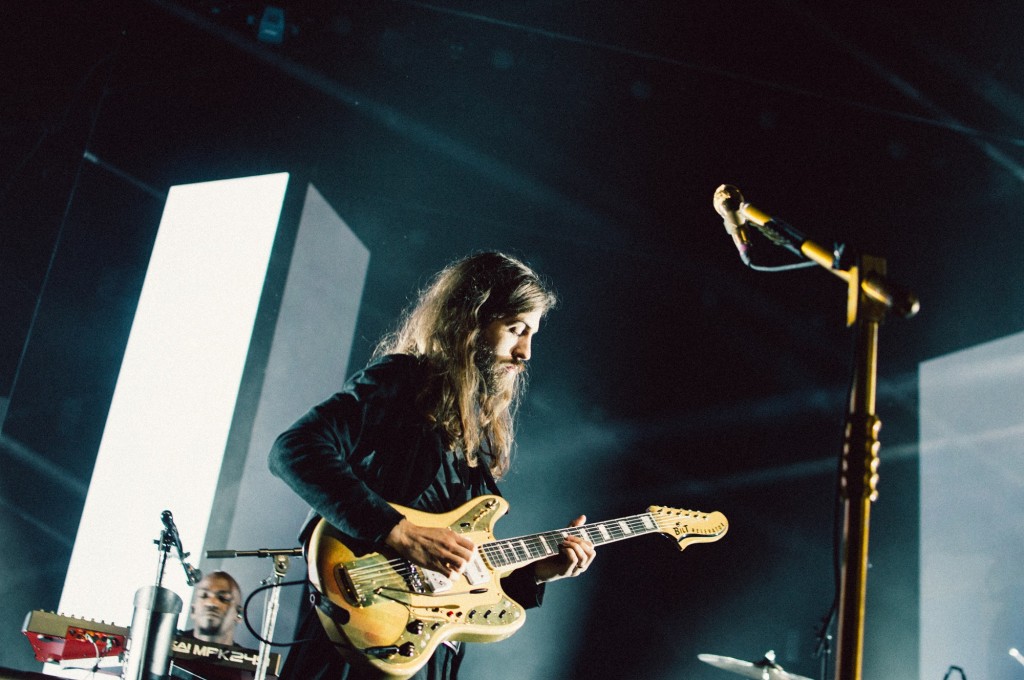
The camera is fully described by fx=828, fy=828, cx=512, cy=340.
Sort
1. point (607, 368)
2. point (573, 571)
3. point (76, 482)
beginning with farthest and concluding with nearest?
point (607, 368) < point (76, 482) < point (573, 571)

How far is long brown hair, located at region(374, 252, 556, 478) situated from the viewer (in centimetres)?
258

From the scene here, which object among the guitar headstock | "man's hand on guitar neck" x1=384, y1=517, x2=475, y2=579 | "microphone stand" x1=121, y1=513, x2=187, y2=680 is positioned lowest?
"microphone stand" x1=121, y1=513, x2=187, y2=680

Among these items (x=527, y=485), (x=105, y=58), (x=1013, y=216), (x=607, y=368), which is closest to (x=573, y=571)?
(x=527, y=485)

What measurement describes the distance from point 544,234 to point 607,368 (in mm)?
1106

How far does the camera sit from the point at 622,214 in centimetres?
624

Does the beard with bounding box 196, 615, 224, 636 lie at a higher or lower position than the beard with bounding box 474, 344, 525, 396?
lower

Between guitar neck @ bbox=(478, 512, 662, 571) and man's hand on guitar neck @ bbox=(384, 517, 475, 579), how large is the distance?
23cm

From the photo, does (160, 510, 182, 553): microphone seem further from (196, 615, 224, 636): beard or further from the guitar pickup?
(196, 615, 224, 636): beard

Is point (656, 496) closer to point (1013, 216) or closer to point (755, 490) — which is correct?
point (755, 490)

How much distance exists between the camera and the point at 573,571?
8.90 ft

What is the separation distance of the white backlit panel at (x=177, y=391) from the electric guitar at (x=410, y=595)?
3.12 metres

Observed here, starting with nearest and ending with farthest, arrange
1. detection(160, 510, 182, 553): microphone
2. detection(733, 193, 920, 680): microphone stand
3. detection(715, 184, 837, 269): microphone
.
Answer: detection(733, 193, 920, 680): microphone stand
detection(715, 184, 837, 269): microphone
detection(160, 510, 182, 553): microphone

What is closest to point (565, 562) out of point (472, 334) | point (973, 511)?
point (472, 334)

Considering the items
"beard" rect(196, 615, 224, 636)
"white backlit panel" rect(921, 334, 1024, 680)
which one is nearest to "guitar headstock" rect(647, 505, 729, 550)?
"beard" rect(196, 615, 224, 636)
